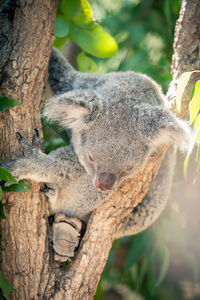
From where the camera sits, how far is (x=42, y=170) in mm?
2340

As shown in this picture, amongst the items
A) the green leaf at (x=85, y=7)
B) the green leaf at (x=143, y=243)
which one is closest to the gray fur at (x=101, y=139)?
the green leaf at (x=85, y=7)

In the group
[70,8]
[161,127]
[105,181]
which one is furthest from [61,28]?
[105,181]

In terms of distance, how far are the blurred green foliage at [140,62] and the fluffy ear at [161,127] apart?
780 millimetres

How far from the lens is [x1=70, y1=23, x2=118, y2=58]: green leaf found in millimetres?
2854

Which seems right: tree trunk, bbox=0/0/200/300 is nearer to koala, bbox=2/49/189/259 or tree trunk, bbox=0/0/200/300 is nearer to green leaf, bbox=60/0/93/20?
koala, bbox=2/49/189/259

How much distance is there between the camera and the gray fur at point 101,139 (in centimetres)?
225

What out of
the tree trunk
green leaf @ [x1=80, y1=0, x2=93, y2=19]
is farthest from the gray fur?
green leaf @ [x1=80, y1=0, x2=93, y2=19]

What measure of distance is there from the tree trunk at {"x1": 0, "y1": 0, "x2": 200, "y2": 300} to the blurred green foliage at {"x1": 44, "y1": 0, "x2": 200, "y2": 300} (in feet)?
2.05

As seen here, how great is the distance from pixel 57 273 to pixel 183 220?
283 cm

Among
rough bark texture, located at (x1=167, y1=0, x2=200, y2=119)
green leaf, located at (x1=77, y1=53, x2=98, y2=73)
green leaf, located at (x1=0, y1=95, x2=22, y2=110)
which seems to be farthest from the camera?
green leaf, located at (x1=77, y1=53, x2=98, y2=73)

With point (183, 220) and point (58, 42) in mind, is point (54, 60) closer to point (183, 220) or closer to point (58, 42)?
point (58, 42)

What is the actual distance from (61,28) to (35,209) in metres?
1.48

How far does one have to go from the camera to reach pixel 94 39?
2863mm

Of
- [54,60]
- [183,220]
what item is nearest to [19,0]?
[54,60]
